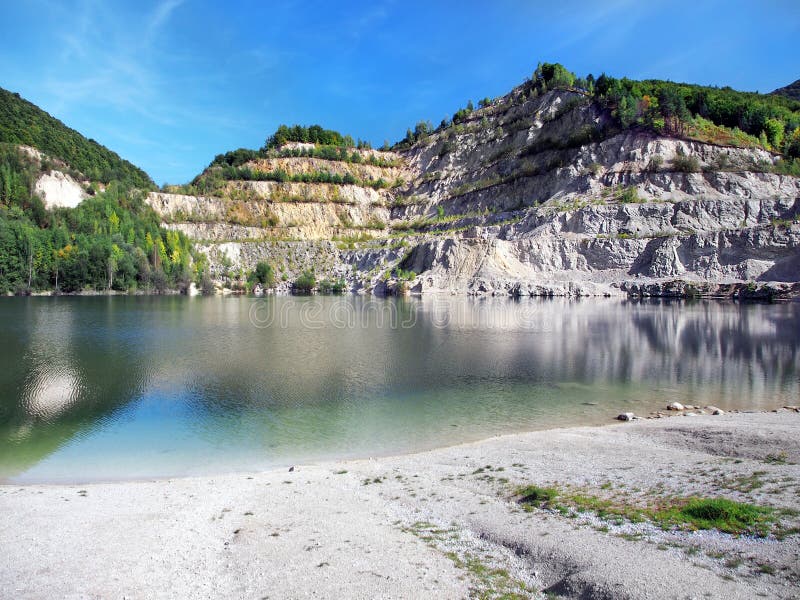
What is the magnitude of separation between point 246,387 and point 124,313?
119 ft

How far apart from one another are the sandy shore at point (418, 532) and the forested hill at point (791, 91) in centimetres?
19742

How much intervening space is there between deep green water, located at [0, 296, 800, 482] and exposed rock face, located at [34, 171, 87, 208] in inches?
3206

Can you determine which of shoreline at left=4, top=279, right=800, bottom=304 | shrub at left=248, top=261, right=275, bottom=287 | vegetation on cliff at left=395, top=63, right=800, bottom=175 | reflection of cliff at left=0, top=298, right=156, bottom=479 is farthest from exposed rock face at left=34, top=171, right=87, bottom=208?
vegetation on cliff at left=395, top=63, right=800, bottom=175

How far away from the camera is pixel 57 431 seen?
14.0m

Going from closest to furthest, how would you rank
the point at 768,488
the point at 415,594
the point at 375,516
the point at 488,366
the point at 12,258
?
the point at 415,594 → the point at 768,488 → the point at 375,516 → the point at 488,366 → the point at 12,258

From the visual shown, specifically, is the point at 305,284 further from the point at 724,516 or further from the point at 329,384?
the point at 724,516

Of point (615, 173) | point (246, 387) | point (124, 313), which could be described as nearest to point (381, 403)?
point (246, 387)

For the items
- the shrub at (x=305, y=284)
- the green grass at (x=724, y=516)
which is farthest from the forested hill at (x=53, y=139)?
the green grass at (x=724, y=516)

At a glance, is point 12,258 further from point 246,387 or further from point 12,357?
point 246,387

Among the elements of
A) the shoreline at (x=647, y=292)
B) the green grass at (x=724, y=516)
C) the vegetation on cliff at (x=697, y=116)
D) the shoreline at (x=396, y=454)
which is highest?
the vegetation on cliff at (x=697, y=116)

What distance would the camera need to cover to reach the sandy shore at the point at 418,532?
5.75 m

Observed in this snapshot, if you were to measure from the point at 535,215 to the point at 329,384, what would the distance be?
219 feet

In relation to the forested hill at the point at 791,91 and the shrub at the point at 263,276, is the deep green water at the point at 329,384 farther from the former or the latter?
the forested hill at the point at 791,91

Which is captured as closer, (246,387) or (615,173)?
(246,387)
